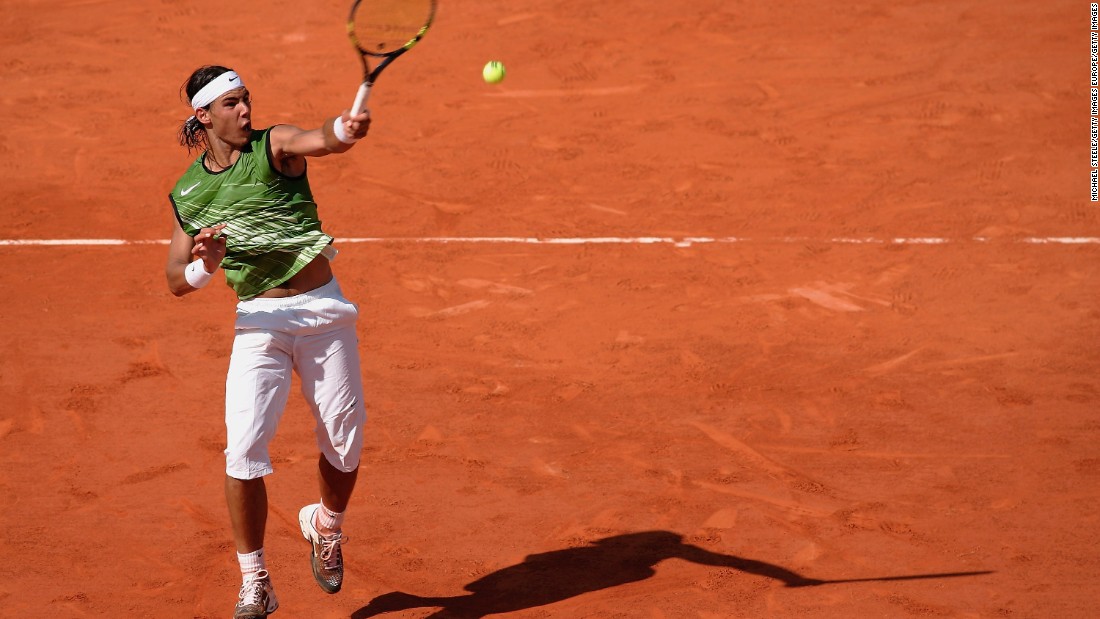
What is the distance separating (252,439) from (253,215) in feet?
3.29

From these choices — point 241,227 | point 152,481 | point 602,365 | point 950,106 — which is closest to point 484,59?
point 950,106

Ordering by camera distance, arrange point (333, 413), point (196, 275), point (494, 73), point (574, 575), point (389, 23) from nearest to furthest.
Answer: point (196, 275), point (333, 413), point (389, 23), point (574, 575), point (494, 73)

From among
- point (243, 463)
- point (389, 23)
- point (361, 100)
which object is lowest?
point (243, 463)

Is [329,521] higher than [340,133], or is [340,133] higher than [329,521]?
[340,133]

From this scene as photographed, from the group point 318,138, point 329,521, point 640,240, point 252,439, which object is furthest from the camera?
point 640,240

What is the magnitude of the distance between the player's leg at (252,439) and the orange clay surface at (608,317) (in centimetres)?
65

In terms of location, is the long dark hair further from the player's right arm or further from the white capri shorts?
the white capri shorts

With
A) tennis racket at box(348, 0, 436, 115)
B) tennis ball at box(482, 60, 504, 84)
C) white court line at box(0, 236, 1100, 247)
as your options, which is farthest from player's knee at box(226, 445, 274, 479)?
white court line at box(0, 236, 1100, 247)

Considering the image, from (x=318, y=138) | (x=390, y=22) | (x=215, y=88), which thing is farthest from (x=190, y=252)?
(x=390, y=22)

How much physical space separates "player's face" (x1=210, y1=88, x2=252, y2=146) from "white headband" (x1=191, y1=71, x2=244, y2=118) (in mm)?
19

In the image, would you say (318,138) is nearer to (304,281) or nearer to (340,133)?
(340,133)

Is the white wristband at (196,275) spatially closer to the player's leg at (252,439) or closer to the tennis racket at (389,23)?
the player's leg at (252,439)

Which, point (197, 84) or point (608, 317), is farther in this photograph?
point (608, 317)

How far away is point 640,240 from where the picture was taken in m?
10.9
